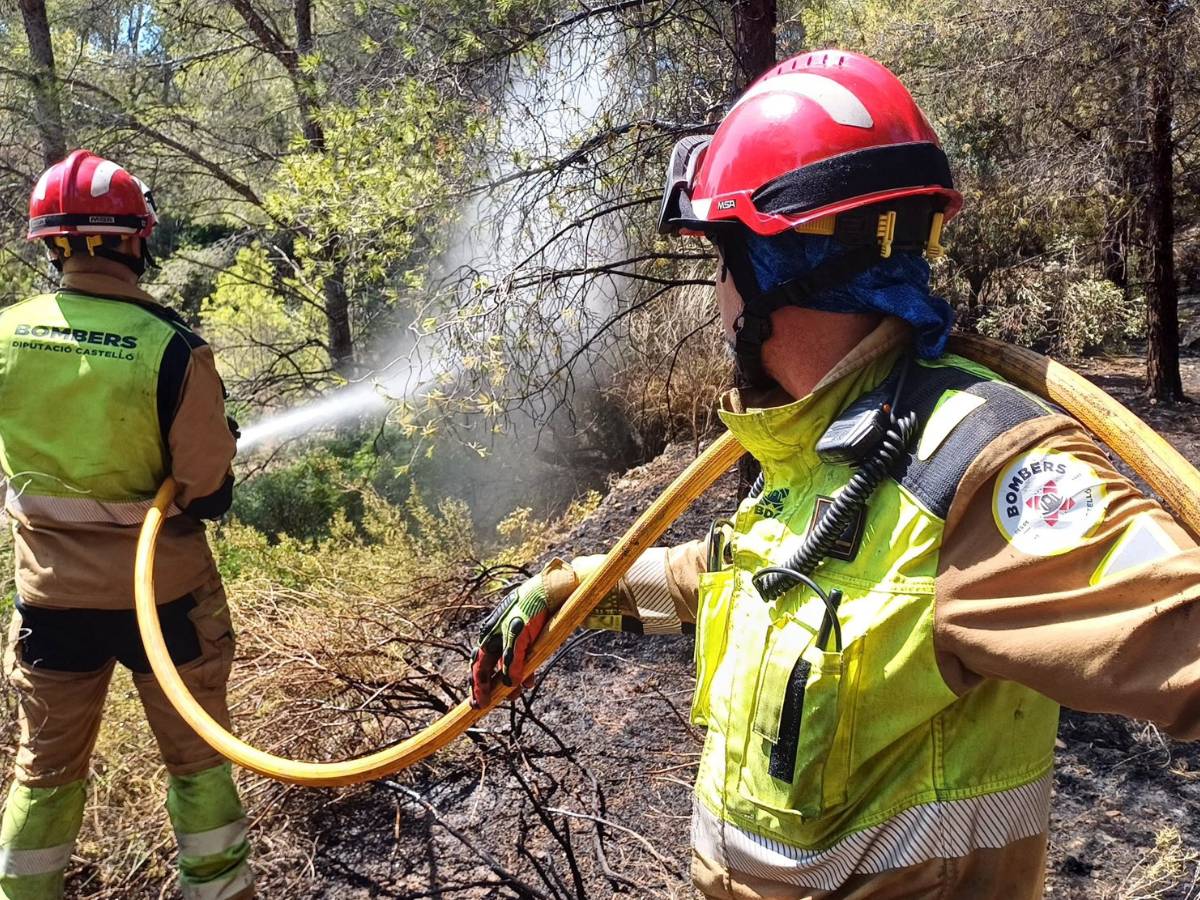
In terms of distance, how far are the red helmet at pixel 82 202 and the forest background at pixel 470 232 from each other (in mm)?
1262

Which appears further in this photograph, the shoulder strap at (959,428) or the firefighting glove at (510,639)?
the firefighting glove at (510,639)

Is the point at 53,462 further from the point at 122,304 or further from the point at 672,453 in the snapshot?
the point at 672,453

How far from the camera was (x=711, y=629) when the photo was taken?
1636mm

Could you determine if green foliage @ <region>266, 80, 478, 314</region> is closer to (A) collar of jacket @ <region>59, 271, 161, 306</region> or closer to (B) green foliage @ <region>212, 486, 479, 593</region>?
(A) collar of jacket @ <region>59, 271, 161, 306</region>

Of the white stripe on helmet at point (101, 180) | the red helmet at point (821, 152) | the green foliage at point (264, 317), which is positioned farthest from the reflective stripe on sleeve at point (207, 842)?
the green foliage at point (264, 317)

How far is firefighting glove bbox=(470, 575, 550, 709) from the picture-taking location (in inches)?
80.3

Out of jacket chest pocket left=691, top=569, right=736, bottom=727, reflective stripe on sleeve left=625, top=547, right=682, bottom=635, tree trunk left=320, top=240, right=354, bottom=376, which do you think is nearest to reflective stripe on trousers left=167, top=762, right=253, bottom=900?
reflective stripe on sleeve left=625, top=547, right=682, bottom=635

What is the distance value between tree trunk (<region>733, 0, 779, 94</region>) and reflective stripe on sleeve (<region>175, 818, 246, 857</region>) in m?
3.65

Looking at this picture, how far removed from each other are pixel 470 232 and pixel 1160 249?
22.2ft

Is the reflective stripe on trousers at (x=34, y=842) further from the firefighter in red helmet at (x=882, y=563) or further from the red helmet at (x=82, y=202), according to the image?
the firefighter in red helmet at (x=882, y=563)

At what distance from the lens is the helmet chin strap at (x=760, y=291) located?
1.46 m

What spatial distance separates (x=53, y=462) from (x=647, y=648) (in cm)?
274

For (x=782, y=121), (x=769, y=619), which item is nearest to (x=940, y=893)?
(x=769, y=619)

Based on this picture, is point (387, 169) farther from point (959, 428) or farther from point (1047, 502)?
point (1047, 502)
